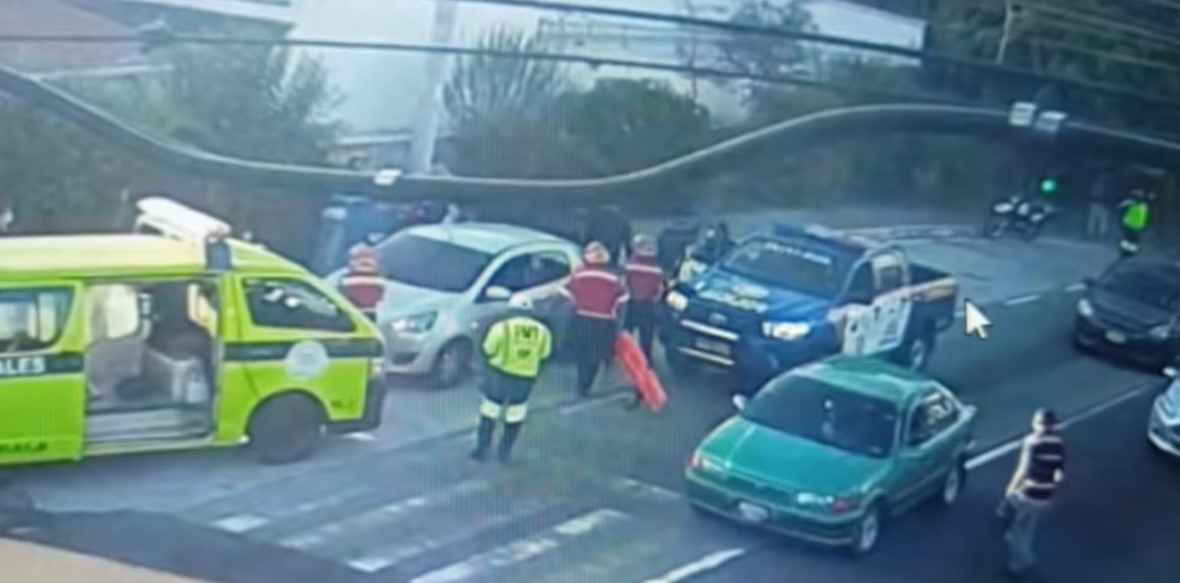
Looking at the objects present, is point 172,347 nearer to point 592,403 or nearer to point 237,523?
point 237,523

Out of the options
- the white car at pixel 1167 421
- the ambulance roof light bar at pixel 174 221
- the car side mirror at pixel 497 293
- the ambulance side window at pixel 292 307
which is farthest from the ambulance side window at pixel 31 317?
the white car at pixel 1167 421

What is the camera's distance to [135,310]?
270 centimetres

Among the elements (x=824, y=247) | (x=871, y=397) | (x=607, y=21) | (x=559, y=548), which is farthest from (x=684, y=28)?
(x=559, y=548)

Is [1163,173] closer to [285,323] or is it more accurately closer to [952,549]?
[952,549]

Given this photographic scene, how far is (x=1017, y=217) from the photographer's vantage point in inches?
109

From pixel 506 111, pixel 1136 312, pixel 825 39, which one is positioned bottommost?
pixel 1136 312

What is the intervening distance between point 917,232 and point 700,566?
622 mm

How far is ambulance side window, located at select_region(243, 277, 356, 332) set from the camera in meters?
2.71

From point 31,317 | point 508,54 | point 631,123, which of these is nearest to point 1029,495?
point 631,123

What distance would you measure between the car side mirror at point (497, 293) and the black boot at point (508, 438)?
0.20m

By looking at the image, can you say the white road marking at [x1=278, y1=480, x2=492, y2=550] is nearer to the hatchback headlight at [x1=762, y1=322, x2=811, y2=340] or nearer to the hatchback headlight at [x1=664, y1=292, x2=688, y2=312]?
the hatchback headlight at [x1=664, y1=292, x2=688, y2=312]

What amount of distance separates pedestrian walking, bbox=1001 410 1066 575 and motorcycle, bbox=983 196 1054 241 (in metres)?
0.30

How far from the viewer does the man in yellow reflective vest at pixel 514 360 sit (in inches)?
108

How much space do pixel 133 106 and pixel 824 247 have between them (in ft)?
3.58
